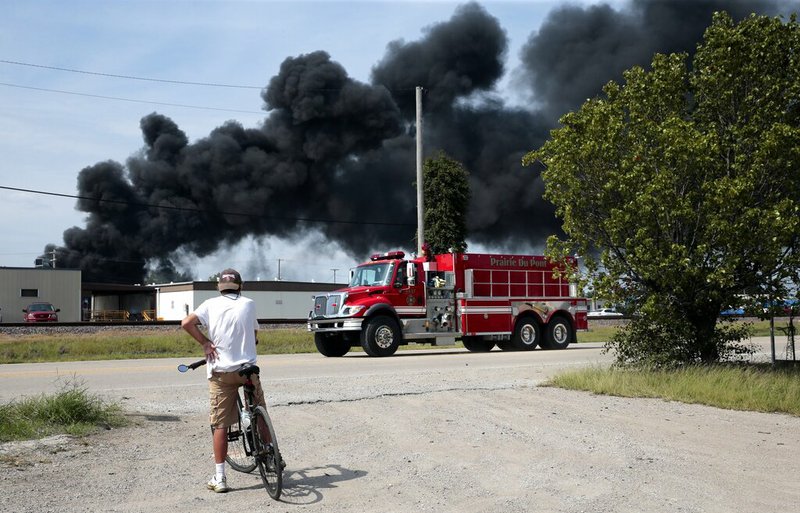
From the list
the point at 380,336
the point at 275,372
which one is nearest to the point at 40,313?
the point at 380,336

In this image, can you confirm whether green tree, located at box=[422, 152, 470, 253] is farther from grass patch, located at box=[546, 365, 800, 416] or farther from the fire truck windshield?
grass patch, located at box=[546, 365, 800, 416]

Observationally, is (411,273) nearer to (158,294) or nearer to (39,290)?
(39,290)

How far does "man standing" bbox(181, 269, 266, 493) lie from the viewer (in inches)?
240

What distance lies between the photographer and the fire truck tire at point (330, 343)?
68.8 feet

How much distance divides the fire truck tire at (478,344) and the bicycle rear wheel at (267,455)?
16.6 metres

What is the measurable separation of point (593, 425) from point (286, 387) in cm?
499

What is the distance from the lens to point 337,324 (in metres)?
19.8

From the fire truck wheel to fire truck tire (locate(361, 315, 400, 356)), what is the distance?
387cm

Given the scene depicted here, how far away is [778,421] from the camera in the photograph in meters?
9.59

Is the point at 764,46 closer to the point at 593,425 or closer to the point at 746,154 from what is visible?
the point at 746,154

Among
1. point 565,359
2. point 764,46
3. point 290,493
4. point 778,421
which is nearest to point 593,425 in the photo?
point 778,421

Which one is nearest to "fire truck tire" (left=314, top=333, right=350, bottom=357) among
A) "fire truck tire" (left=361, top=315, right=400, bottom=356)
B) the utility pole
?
"fire truck tire" (left=361, top=315, right=400, bottom=356)

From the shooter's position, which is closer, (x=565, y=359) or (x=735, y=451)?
(x=735, y=451)

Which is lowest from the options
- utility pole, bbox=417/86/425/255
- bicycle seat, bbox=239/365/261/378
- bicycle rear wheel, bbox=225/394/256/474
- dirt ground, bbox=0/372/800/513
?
dirt ground, bbox=0/372/800/513
